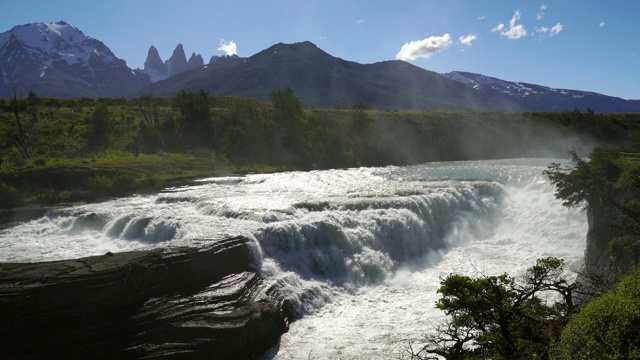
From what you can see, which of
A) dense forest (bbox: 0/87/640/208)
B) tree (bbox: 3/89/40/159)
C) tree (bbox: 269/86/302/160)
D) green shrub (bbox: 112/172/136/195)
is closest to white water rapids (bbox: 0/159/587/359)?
green shrub (bbox: 112/172/136/195)

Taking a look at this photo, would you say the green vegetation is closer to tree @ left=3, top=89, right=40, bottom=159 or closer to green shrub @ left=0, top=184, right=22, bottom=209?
green shrub @ left=0, top=184, right=22, bottom=209

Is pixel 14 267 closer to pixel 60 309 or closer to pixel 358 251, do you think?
pixel 60 309

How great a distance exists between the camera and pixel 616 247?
1866 centimetres

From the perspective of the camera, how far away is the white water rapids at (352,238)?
17.4m

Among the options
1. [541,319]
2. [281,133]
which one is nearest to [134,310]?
[541,319]

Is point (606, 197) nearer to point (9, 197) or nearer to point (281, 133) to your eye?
point (9, 197)

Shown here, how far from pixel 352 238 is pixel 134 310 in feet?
43.4

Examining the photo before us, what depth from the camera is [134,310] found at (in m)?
14.5

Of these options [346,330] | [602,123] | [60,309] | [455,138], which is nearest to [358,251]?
[346,330]

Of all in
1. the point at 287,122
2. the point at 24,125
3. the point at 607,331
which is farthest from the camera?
the point at 287,122

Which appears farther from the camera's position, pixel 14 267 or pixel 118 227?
pixel 118 227

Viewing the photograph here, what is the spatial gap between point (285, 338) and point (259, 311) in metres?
1.48

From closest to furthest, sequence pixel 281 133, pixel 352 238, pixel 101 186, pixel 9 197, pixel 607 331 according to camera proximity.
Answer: pixel 607 331, pixel 352 238, pixel 9 197, pixel 101 186, pixel 281 133

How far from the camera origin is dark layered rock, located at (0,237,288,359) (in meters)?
13.2
